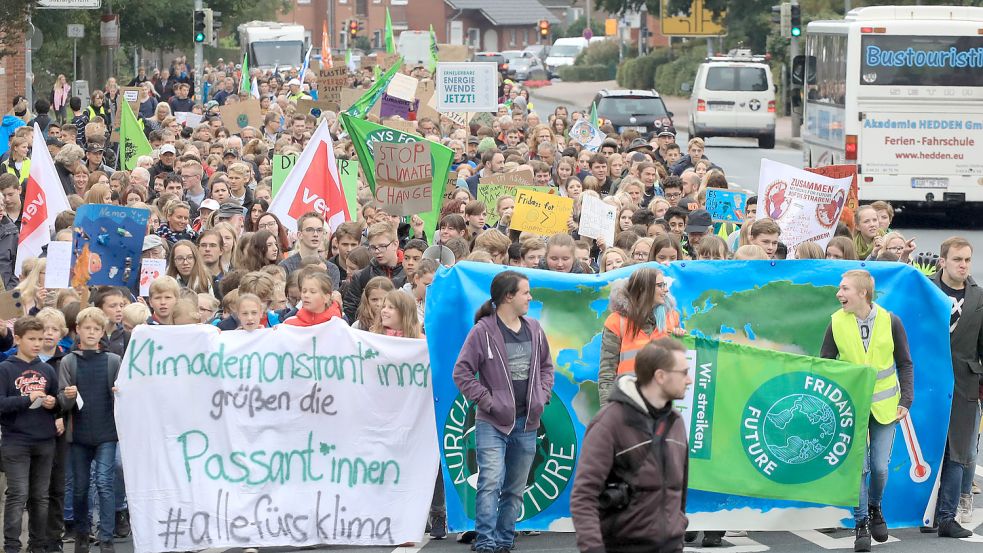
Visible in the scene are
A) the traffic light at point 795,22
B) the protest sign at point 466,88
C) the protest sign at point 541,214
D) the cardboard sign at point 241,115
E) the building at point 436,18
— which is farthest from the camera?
the building at point 436,18

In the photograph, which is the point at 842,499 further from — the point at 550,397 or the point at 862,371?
the point at 550,397

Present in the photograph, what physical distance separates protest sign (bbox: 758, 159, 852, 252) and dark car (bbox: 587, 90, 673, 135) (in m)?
20.7

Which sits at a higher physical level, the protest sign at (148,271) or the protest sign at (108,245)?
Answer: the protest sign at (108,245)

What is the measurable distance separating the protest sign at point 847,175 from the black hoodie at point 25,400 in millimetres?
6228

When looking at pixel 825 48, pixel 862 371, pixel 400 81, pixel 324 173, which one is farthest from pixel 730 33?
pixel 862 371

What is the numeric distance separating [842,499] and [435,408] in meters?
2.19

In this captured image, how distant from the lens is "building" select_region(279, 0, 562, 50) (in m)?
127

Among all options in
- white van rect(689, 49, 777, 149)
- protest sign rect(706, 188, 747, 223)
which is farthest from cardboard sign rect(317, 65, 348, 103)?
white van rect(689, 49, 777, 149)

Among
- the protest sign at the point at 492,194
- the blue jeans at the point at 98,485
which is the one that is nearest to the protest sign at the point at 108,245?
the blue jeans at the point at 98,485

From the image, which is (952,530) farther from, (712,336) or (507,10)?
(507,10)

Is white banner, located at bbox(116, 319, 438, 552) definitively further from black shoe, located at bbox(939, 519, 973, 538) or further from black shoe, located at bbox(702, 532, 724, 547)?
black shoe, located at bbox(939, 519, 973, 538)

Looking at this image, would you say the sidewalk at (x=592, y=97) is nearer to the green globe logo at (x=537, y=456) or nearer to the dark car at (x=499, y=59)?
the dark car at (x=499, y=59)

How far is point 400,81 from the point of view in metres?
21.8

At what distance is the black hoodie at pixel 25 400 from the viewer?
8.23 metres
